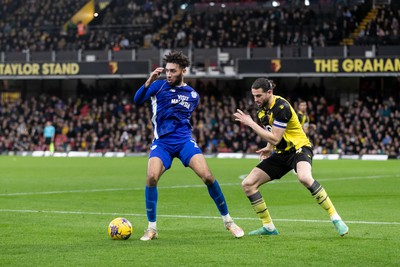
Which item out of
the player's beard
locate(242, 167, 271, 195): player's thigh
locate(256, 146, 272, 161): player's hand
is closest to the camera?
the player's beard

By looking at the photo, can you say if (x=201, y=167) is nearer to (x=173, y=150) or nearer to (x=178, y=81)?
(x=173, y=150)

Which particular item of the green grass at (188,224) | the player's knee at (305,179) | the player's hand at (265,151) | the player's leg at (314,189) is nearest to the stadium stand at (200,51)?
the green grass at (188,224)

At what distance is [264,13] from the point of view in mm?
53750

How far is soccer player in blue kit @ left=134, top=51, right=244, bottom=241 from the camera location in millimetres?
12773

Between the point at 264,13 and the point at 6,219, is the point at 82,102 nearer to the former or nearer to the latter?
the point at 264,13

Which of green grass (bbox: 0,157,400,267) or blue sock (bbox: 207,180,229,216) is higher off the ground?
blue sock (bbox: 207,180,229,216)

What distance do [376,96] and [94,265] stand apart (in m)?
41.3

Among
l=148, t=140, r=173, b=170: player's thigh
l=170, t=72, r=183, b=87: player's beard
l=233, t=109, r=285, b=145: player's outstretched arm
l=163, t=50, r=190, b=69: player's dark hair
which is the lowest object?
l=148, t=140, r=173, b=170: player's thigh

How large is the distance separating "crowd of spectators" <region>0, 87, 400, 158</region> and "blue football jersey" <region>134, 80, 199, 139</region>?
99.2 ft

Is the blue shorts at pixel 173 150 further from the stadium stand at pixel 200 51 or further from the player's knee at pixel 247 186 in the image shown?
the stadium stand at pixel 200 51

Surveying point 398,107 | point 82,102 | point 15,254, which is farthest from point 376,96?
point 15,254

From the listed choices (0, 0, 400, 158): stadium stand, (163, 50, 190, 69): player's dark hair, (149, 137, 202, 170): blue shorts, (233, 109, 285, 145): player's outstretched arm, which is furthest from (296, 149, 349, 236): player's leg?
(0, 0, 400, 158): stadium stand

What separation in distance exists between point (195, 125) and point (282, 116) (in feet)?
127

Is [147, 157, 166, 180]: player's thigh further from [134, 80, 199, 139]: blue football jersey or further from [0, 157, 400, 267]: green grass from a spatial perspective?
[0, 157, 400, 267]: green grass
